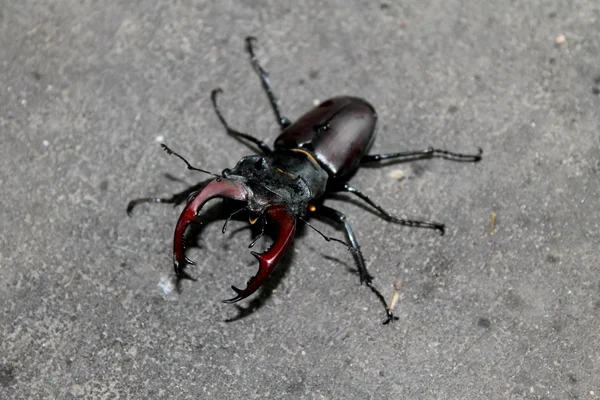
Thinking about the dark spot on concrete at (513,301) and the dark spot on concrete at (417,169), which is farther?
the dark spot on concrete at (417,169)

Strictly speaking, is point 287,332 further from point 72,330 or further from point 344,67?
point 344,67

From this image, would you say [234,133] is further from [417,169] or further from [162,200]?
[417,169]

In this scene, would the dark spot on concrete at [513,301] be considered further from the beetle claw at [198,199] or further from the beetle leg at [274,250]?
the beetle claw at [198,199]

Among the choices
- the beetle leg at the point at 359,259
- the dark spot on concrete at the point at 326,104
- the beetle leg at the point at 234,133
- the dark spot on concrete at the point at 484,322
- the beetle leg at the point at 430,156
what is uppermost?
the dark spot on concrete at the point at 326,104

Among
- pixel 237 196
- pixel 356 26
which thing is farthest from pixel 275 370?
pixel 356 26

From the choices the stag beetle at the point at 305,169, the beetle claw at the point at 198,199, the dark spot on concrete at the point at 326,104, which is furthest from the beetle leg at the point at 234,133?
the beetle claw at the point at 198,199

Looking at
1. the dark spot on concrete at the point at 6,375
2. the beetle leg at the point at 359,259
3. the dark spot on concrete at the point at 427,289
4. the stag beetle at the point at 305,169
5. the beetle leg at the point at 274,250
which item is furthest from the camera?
the dark spot on concrete at the point at 427,289
